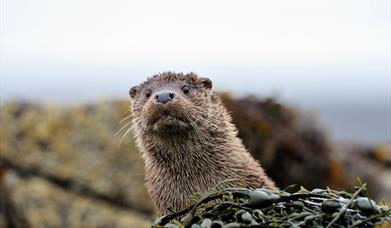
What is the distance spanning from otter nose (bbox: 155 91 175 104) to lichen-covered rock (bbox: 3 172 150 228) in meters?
4.98

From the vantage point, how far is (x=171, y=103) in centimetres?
617

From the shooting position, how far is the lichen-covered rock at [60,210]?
1107 cm

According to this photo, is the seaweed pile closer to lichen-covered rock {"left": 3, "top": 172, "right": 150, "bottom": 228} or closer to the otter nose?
the otter nose

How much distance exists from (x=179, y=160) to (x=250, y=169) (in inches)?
24.4

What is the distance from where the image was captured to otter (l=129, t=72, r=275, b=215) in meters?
6.27

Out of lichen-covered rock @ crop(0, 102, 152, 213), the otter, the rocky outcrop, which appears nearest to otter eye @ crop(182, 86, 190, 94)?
the otter

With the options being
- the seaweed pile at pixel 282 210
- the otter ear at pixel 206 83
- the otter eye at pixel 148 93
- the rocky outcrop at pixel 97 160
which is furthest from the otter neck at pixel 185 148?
the rocky outcrop at pixel 97 160

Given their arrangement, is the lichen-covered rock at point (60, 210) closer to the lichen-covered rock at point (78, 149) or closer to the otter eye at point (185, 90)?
the lichen-covered rock at point (78, 149)

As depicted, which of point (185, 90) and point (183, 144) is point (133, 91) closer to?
point (185, 90)

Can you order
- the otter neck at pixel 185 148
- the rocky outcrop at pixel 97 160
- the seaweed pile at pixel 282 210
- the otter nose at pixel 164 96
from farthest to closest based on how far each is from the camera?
the rocky outcrop at pixel 97 160, the otter neck at pixel 185 148, the otter nose at pixel 164 96, the seaweed pile at pixel 282 210

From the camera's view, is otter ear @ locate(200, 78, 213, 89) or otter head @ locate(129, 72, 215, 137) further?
otter ear @ locate(200, 78, 213, 89)

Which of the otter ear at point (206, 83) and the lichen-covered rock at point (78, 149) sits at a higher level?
the otter ear at point (206, 83)

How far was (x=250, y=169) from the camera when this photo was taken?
6.58m

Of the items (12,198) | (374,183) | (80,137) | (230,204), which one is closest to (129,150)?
(80,137)
